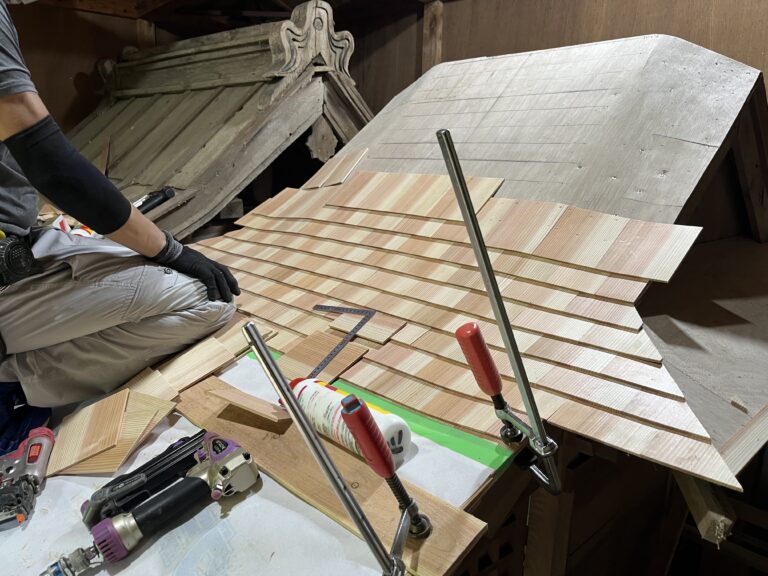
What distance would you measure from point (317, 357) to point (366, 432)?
1.07 m

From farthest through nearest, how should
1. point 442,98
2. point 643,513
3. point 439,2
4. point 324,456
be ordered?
point 439,2, point 442,98, point 643,513, point 324,456

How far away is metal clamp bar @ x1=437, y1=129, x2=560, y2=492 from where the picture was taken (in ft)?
3.75

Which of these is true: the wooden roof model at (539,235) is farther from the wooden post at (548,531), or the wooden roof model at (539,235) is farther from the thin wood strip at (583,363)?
the wooden post at (548,531)

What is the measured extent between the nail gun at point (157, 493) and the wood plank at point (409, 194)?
1.47m

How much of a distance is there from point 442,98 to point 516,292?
1.79 metres

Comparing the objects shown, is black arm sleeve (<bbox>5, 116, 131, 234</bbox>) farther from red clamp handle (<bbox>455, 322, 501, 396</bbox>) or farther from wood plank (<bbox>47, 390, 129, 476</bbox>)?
red clamp handle (<bbox>455, 322, 501, 396</bbox>)

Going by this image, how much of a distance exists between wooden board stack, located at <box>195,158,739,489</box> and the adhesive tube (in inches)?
8.6

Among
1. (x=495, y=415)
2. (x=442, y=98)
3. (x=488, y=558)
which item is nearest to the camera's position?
(x=495, y=415)

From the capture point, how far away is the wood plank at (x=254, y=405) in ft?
5.99

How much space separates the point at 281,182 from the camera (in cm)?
627

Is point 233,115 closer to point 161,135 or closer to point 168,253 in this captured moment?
point 161,135

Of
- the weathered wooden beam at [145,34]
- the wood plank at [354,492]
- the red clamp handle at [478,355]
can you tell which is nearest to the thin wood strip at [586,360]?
the red clamp handle at [478,355]

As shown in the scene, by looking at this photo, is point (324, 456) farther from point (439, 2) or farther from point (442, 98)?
point (439, 2)

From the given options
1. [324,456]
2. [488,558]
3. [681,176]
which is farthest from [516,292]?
[324,456]
